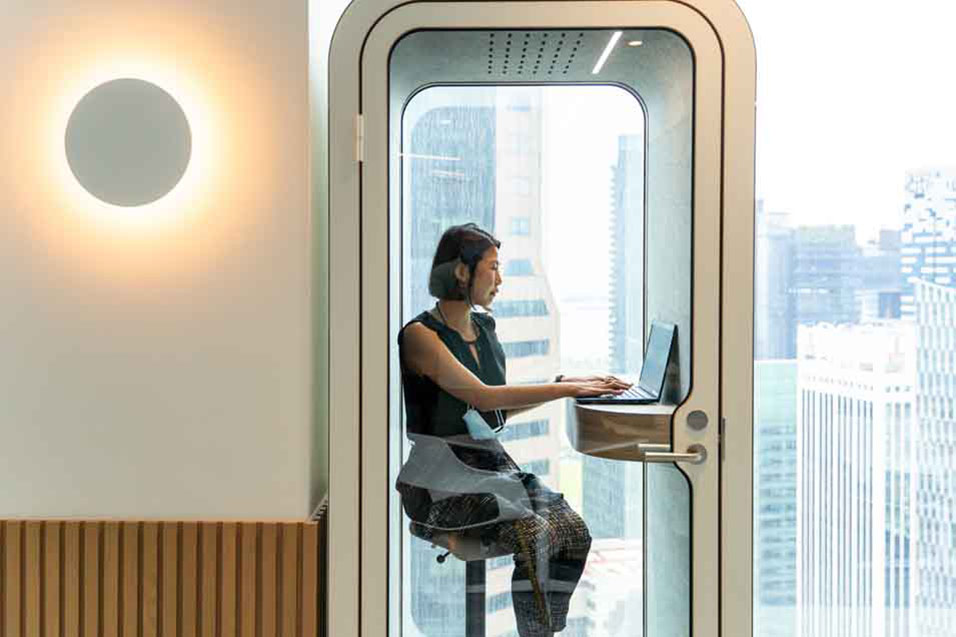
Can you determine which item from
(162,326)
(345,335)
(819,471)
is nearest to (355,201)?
(345,335)

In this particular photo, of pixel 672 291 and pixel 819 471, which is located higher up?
pixel 672 291

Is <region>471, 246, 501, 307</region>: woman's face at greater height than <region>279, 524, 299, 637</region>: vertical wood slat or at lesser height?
greater

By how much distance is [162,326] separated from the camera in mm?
2055

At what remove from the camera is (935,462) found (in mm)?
2461

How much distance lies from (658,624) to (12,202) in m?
1.83

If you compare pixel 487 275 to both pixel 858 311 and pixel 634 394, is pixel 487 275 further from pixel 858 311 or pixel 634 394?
pixel 858 311

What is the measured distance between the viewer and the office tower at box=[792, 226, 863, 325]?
2.46 m

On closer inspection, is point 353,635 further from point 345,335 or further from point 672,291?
point 672,291

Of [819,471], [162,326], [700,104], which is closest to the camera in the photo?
[700,104]

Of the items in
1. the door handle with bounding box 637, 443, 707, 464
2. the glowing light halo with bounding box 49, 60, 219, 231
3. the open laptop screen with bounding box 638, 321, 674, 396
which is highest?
the glowing light halo with bounding box 49, 60, 219, 231

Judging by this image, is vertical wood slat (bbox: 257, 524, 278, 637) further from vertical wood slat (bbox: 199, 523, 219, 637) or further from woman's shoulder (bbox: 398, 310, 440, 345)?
woman's shoulder (bbox: 398, 310, 440, 345)

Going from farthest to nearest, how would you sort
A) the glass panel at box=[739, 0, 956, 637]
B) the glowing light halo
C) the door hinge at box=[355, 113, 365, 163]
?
1. the glass panel at box=[739, 0, 956, 637]
2. the glowing light halo
3. the door hinge at box=[355, 113, 365, 163]

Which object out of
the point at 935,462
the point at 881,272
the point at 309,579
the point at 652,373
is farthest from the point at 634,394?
the point at 935,462

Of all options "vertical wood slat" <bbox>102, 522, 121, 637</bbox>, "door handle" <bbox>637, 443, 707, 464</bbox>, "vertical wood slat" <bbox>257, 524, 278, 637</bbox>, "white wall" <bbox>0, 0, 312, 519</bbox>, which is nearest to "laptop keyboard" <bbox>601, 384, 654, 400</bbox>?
"door handle" <bbox>637, 443, 707, 464</bbox>
